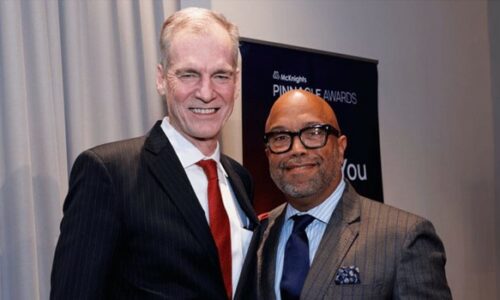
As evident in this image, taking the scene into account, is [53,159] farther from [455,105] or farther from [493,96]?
[493,96]

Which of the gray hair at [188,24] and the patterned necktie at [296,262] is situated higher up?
the gray hair at [188,24]

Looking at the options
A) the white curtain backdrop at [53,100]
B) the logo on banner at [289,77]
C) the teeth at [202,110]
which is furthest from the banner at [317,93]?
the teeth at [202,110]

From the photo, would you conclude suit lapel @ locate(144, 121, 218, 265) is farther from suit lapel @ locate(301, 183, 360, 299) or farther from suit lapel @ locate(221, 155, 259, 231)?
suit lapel @ locate(301, 183, 360, 299)

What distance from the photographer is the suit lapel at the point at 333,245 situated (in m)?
2.14

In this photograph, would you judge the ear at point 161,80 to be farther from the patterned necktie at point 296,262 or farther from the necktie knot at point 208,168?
the patterned necktie at point 296,262

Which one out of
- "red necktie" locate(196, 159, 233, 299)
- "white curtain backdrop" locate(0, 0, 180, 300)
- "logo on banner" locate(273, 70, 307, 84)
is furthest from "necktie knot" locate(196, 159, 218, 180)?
"logo on banner" locate(273, 70, 307, 84)

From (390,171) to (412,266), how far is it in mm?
2185

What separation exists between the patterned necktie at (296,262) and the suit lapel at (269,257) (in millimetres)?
50

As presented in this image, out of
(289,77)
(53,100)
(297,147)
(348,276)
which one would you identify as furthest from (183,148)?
(289,77)

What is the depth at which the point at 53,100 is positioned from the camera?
254cm

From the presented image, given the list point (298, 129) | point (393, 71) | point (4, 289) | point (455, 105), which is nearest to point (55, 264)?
point (4, 289)

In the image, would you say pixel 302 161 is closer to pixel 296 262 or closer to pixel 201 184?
pixel 296 262

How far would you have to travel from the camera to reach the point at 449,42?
4.78 metres

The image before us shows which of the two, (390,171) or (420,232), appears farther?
(390,171)
